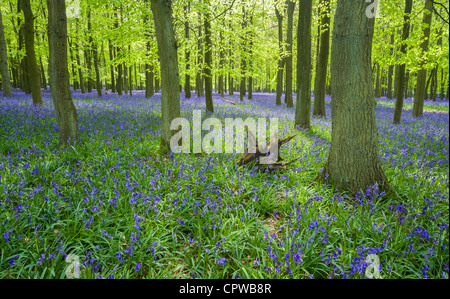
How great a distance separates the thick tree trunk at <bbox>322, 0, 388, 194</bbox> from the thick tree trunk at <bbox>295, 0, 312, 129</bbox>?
5000 mm

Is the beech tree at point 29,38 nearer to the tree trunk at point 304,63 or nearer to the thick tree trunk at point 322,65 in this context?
the tree trunk at point 304,63

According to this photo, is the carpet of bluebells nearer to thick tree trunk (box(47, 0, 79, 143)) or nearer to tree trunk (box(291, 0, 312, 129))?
thick tree trunk (box(47, 0, 79, 143))

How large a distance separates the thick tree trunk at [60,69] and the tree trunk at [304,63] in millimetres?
7275

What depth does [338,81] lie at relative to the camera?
394cm

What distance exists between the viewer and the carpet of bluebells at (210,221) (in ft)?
8.34

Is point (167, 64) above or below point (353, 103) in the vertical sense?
above

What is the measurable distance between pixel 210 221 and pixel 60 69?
5.58 metres

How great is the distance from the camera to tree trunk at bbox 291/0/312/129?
27.6 feet

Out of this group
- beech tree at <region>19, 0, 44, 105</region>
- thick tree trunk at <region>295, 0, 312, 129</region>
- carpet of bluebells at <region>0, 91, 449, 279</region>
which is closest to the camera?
carpet of bluebells at <region>0, 91, 449, 279</region>

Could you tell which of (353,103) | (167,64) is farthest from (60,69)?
(353,103)

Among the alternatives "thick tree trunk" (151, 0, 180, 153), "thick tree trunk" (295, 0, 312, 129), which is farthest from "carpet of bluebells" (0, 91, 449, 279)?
"thick tree trunk" (295, 0, 312, 129)

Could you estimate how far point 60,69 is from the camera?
587cm

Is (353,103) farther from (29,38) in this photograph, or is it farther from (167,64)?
(29,38)

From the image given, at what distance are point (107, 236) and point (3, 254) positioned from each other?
1024mm
